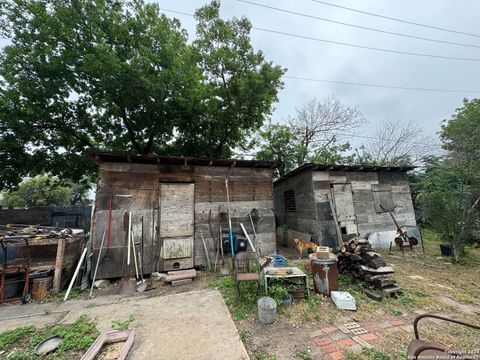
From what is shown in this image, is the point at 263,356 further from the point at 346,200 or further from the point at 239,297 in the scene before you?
the point at 346,200

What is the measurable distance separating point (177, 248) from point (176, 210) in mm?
1230

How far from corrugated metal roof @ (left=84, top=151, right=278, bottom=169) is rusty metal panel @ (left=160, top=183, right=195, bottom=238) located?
0.84 metres

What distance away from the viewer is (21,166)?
8.31 meters

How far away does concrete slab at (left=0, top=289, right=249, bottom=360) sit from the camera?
8.76ft

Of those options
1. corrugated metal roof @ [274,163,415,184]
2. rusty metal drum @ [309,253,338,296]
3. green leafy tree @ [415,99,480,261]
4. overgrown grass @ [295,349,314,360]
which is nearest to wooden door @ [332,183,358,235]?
corrugated metal roof @ [274,163,415,184]

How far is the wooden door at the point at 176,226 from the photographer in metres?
6.00

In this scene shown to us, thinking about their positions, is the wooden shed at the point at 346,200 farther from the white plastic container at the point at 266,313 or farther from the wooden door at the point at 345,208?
the white plastic container at the point at 266,313

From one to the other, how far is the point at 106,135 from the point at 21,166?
359 centimetres

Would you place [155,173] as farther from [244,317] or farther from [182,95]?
[244,317]

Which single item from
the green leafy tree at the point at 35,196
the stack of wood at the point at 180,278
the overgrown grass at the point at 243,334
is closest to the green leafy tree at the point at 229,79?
the stack of wood at the point at 180,278

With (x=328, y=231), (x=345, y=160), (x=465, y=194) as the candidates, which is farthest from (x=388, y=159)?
(x=328, y=231)

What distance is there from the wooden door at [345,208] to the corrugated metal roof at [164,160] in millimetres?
3302

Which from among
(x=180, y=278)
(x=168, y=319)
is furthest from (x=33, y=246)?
(x=168, y=319)

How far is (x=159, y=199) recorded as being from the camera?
20.2 feet
